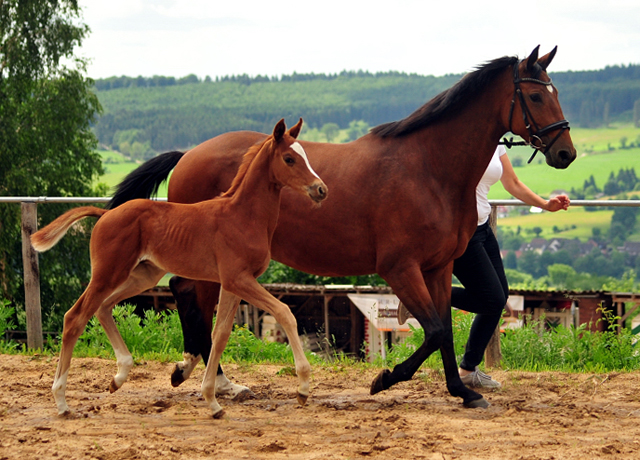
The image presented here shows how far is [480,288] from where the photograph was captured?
16.8 feet

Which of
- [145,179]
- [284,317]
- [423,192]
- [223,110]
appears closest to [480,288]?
[423,192]

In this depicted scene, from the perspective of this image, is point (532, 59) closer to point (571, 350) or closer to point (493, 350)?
point (493, 350)

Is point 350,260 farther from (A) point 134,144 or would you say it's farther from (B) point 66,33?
(A) point 134,144

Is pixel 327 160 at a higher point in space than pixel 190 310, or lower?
higher

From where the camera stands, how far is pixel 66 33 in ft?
94.7

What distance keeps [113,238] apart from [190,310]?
53.6 inches

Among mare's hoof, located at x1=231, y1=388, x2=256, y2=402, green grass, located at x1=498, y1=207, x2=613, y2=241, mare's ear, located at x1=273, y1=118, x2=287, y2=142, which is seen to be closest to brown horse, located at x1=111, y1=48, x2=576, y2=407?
mare's hoof, located at x1=231, y1=388, x2=256, y2=402

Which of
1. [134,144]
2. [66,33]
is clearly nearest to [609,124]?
[134,144]

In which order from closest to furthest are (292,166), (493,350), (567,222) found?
(292,166) → (493,350) → (567,222)

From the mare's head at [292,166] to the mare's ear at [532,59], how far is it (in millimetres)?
1612

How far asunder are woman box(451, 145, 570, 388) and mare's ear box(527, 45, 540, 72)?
764mm

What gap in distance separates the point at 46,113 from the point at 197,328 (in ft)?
90.6

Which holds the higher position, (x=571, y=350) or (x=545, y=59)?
(x=545, y=59)

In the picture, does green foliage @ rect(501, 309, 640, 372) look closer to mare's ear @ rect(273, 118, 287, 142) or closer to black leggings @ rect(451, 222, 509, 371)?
black leggings @ rect(451, 222, 509, 371)
